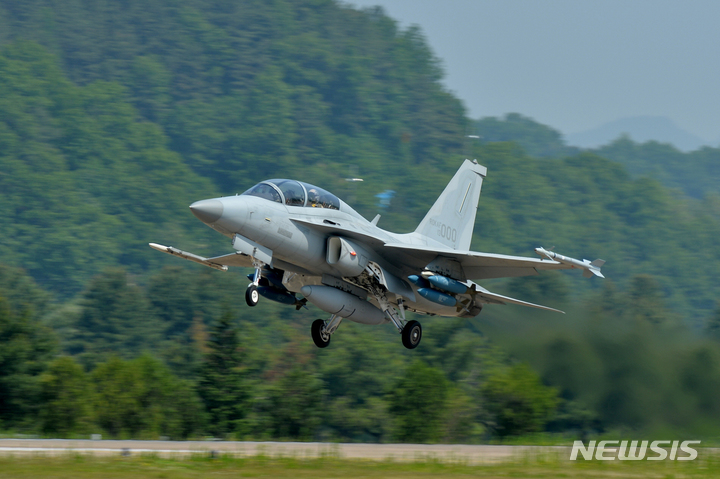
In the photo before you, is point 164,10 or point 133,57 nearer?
point 133,57

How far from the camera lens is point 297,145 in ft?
343

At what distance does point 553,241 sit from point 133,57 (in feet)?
205

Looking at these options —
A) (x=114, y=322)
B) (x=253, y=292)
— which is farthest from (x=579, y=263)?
(x=114, y=322)

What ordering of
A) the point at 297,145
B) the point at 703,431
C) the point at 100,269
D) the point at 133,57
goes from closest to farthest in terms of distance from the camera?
the point at 703,431
the point at 100,269
the point at 297,145
the point at 133,57

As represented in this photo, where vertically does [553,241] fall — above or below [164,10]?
below

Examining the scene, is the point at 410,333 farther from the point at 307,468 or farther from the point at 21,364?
the point at 21,364

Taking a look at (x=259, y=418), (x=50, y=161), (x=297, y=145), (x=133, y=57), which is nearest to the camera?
(x=259, y=418)

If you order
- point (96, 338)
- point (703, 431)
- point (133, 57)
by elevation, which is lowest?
point (96, 338)

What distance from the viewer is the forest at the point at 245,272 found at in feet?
83.0

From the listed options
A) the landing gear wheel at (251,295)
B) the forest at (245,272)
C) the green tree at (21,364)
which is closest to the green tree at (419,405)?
the forest at (245,272)

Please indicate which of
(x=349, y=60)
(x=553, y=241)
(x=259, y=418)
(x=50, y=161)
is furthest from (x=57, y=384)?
(x=349, y=60)

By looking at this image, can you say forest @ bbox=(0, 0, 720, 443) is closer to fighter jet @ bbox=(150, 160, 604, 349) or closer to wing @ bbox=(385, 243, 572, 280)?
wing @ bbox=(385, 243, 572, 280)

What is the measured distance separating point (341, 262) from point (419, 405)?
22598mm

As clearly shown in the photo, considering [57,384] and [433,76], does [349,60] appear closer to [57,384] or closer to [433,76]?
[433,76]
